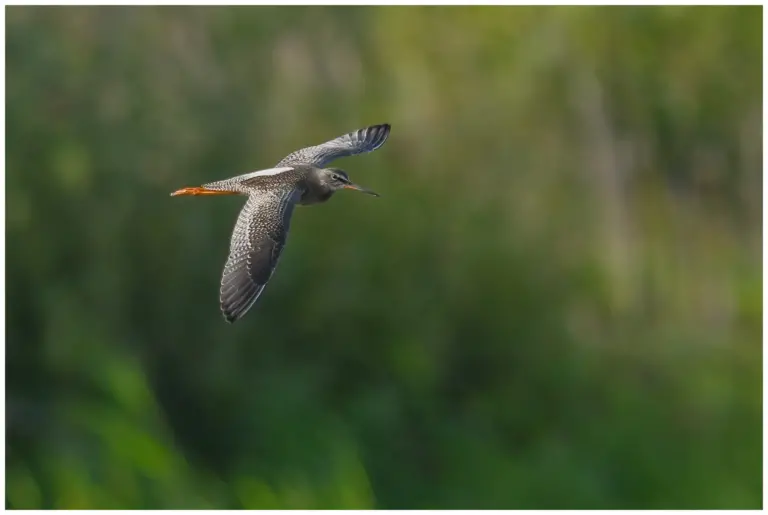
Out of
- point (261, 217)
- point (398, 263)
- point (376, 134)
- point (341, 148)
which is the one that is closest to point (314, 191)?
point (261, 217)

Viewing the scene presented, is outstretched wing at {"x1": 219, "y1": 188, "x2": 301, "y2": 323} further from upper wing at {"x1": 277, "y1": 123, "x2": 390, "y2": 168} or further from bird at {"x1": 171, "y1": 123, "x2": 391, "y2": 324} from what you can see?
upper wing at {"x1": 277, "y1": 123, "x2": 390, "y2": 168}

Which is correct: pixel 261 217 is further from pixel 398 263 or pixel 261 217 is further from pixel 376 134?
pixel 398 263

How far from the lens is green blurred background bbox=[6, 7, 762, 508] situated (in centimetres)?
855

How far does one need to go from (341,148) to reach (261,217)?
2.84 ft

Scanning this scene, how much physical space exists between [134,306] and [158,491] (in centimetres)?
143

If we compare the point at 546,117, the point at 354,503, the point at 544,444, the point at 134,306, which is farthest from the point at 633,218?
the point at 134,306

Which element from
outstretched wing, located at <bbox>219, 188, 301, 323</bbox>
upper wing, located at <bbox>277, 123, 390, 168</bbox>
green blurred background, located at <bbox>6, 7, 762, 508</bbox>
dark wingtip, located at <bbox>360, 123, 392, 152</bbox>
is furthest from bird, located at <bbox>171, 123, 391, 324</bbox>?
green blurred background, located at <bbox>6, 7, 762, 508</bbox>

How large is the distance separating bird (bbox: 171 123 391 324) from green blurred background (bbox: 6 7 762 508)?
3.80m

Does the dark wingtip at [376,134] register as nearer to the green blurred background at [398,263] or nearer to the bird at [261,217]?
the bird at [261,217]

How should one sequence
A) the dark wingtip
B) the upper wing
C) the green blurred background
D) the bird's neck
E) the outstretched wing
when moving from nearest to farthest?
1. the outstretched wing
2. the bird's neck
3. the upper wing
4. the dark wingtip
5. the green blurred background

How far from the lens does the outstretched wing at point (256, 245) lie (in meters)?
4.20

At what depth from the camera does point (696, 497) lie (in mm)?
10266

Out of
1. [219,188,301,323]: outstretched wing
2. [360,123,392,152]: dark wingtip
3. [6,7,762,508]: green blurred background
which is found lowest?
[6,7,762,508]: green blurred background

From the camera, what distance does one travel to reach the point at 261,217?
436 centimetres
